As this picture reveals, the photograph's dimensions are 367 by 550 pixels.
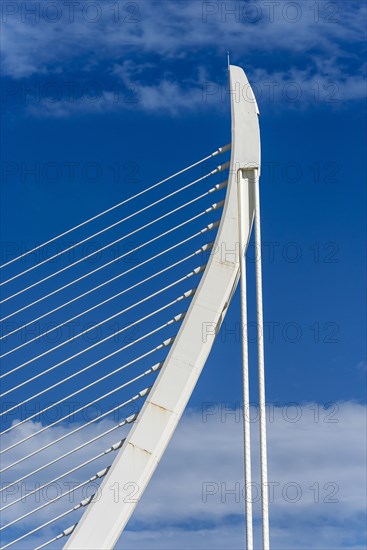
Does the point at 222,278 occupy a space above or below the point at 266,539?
above

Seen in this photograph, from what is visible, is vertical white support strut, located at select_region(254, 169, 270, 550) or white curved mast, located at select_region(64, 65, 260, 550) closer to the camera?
vertical white support strut, located at select_region(254, 169, 270, 550)

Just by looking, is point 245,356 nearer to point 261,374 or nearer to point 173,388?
point 261,374

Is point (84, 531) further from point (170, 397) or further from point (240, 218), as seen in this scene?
point (240, 218)

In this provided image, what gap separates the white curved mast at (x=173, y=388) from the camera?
27.8 metres

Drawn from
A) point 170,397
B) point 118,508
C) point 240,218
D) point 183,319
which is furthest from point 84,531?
point 240,218

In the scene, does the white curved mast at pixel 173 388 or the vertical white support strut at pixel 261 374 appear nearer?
the vertical white support strut at pixel 261 374

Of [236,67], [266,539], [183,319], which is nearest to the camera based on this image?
[266,539]

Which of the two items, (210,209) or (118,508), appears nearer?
(118,508)

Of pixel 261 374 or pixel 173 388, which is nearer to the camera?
pixel 261 374

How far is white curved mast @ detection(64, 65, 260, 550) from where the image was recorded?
2783 cm

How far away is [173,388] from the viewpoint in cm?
2833

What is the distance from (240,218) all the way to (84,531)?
27.6 ft

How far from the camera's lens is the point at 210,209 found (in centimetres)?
2972

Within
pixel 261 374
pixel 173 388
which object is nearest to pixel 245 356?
pixel 261 374
